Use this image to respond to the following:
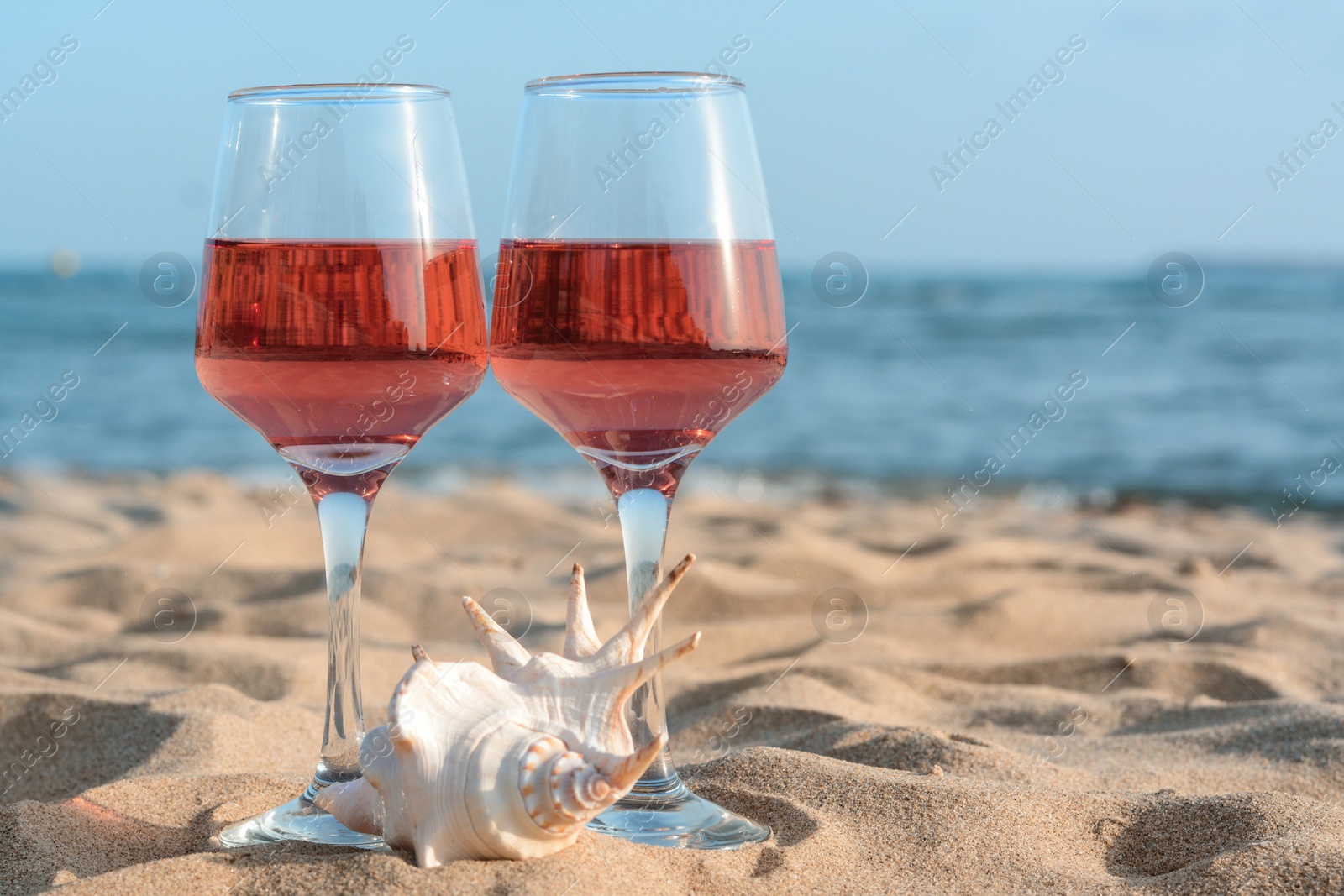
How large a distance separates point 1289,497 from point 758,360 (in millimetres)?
7884

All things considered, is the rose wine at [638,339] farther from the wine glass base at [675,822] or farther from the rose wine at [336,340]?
the wine glass base at [675,822]

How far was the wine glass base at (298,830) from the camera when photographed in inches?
63.9

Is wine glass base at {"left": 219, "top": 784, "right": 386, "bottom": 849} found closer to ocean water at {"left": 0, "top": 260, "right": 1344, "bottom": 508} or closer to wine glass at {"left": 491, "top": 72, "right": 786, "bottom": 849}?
wine glass at {"left": 491, "top": 72, "right": 786, "bottom": 849}

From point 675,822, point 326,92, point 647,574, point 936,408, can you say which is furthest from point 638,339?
point 936,408

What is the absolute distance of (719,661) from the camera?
3715mm

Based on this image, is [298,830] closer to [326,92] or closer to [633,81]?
[326,92]

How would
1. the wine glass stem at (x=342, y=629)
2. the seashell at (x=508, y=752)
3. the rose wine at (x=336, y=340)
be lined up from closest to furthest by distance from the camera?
the seashell at (x=508, y=752) < the rose wine at (x=336, y=340) < the wine glass stem at (x=342, y=629)

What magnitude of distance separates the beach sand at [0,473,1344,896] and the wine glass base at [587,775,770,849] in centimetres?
5

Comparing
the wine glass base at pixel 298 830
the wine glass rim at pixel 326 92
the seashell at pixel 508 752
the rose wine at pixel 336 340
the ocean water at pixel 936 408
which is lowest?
the wine glass base at pixel 298 830

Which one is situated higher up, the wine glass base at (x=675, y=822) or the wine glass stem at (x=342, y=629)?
the wine glass stem at (x=342, y=629)

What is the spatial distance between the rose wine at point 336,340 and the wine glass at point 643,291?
10 centimetres

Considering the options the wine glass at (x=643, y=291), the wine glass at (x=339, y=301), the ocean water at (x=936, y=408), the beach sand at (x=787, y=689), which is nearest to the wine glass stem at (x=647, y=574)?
the wine glass at (x=643, y=291)

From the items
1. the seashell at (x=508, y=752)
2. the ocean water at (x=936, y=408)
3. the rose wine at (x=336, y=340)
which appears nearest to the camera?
the seashell at (x=508, y=752)

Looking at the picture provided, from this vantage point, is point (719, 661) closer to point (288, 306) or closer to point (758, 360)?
point (758, 360)
